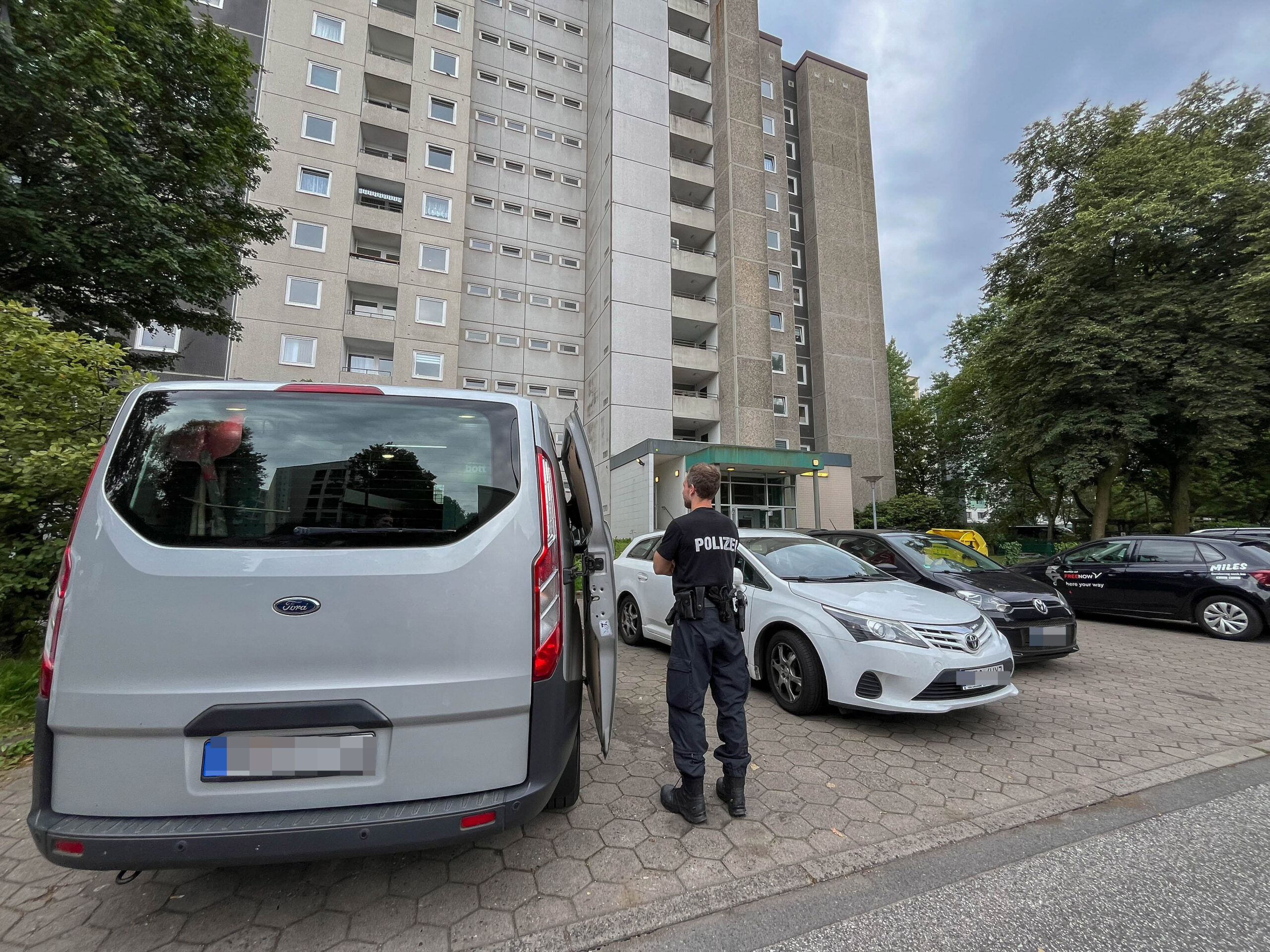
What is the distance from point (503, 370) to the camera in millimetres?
24234

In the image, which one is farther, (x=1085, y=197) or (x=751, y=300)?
(x=751, y=300)

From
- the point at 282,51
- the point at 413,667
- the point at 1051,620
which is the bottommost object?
the point at 1051,620

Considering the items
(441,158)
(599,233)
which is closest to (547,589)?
(599,233)

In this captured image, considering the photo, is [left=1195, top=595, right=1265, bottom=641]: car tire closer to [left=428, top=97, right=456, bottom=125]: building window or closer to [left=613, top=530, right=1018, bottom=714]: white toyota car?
[left=613, top=530, right=1018, bottom=714]: white toyota car

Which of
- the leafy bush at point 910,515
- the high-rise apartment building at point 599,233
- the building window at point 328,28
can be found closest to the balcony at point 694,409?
the high-rise apartment building at point 599,233

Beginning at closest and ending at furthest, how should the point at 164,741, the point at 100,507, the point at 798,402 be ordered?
the point at 164,741, the point at 100,507, the point at 798,402

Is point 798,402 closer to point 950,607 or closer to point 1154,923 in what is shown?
point 950,607

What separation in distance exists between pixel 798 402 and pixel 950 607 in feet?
83.4

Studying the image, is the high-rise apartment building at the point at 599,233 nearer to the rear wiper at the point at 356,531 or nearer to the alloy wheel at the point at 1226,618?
the alloy wheel at the point at 1226,618

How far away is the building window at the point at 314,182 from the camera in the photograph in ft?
65.7

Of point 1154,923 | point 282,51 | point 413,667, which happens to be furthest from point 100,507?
point 282,51

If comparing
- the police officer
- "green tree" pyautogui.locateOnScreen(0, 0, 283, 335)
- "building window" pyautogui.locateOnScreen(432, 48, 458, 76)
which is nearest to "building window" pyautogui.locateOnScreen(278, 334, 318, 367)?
"green tree" pyautogui.locateOnScreen(0, 0, 283, 335)

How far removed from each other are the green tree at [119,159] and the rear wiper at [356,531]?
8366 mm

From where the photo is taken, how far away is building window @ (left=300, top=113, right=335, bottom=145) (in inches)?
798
